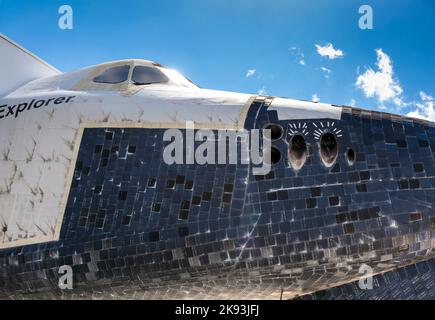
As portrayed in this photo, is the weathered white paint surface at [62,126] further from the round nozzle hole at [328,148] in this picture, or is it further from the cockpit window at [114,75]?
the cockpit window at [114,75]

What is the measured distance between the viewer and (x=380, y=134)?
7.99 metres

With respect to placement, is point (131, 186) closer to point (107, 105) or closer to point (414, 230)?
point (107, 105)

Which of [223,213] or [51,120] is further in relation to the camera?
[51,120]

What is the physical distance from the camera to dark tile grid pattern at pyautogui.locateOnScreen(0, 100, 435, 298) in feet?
24.6

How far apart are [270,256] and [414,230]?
7.79 ft

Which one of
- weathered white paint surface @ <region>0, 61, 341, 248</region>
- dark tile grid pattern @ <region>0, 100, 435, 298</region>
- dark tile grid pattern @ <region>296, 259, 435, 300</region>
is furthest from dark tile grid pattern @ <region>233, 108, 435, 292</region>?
weathered white paint surface @ <region>0, 61, 341, 248</region>

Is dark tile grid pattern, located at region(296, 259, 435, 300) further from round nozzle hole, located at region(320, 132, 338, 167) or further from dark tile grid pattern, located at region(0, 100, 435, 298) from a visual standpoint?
round nozzle hole, located at region(320, 132, 338, 167)

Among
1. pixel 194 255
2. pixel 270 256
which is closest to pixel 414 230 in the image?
pixel 270 256

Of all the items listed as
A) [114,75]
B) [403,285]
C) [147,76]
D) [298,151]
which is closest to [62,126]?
[114,75]

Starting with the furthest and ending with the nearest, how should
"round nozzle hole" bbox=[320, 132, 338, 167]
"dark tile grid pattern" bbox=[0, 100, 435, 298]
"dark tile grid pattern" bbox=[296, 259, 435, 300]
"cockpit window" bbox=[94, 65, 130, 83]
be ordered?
"cockpit window" bbox=[94, 65, 130, 83] → "round nozzle hole" bbox=[320, 132, 338, 167] → "dark tile grid pattern" bbox=[0, 100, 435, 298] → "dark tile grid pattern" bbox=[296, 259, 435, 300]

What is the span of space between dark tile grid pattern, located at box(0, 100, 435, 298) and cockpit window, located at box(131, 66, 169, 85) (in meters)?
2.65

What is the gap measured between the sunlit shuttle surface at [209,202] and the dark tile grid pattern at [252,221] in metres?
0.02

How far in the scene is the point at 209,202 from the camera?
319 inches

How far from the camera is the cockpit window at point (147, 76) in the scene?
1106 cm
